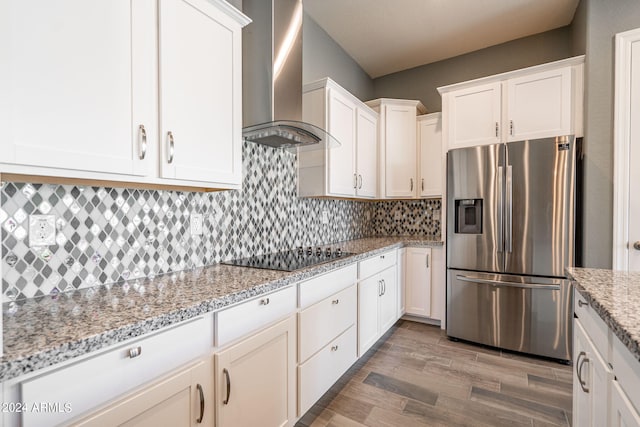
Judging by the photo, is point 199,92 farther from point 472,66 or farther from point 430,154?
point 472,66

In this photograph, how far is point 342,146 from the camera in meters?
2.70

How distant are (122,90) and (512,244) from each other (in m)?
2.81

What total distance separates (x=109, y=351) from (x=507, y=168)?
2.87 meters

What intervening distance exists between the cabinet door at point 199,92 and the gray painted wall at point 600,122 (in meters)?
2.64

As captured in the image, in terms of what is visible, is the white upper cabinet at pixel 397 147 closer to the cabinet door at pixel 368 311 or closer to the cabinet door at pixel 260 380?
the cabinet door at pixel 368 311

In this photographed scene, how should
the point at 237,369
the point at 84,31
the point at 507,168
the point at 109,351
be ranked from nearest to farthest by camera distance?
the point at 109,351 < the point at 84,31 < the point at 237,369 < the point at 507,168

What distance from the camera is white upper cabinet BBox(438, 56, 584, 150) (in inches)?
99.4

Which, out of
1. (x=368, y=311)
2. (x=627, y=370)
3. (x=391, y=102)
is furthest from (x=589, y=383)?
(x=391, y=102)

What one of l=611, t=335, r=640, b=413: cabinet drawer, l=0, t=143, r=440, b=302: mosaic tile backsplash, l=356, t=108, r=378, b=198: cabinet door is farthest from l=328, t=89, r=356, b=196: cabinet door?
l=611, t=335, r=640, b=413: cabinet drawer

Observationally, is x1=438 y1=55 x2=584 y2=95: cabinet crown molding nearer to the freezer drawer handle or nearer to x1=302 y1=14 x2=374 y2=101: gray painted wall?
x1=302 y1=14 x2=374 y2=101: gray painted wall

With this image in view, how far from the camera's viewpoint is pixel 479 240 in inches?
106

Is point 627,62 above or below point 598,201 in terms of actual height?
above

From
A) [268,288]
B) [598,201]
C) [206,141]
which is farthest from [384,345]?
[206,141]

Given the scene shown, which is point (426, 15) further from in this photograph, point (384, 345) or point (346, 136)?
point (384, 345)
